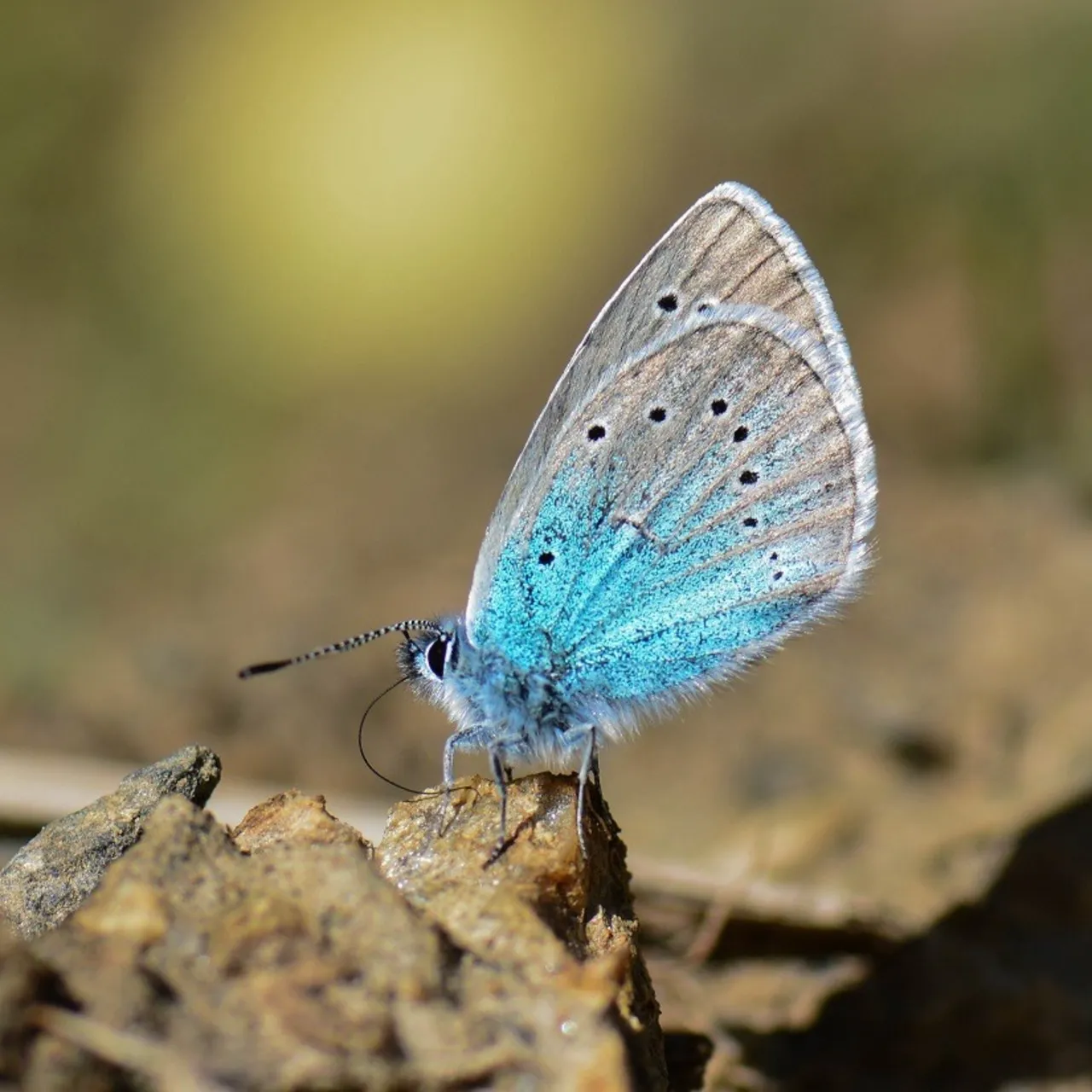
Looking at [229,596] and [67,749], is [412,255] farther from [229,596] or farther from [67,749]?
[67,749]

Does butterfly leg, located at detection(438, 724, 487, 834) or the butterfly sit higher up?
the butterfly

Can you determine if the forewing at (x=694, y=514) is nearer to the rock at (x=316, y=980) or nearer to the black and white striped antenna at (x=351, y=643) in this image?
the black and white striped antenna at (x=351, y=643)

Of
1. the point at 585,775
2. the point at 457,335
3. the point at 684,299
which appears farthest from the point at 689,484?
the point at 457,335

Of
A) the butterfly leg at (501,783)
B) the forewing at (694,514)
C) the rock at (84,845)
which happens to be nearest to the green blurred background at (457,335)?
the forewing at (694,514)

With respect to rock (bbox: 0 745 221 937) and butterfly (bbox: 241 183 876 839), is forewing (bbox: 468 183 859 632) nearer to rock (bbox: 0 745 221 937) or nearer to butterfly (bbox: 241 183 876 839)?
butterfly (bbox: 241 183 876 839)

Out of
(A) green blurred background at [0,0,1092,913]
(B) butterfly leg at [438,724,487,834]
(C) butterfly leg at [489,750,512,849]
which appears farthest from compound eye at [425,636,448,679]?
(A) green blurred background at [0,0,1092,913]
